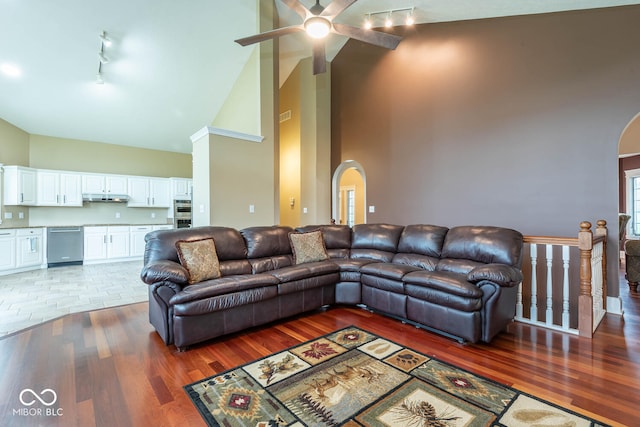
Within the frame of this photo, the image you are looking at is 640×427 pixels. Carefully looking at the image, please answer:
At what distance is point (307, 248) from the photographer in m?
3.88

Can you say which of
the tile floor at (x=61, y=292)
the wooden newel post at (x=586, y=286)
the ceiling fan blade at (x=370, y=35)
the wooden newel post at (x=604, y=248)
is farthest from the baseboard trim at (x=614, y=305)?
the tile floor at (x=61, y=292)

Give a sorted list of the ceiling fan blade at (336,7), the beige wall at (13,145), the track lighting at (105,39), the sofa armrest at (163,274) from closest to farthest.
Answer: the sofa armrest at (163,274), the ceiling fan blade at (336,7), the track lighting at (105,39), the beige wall at (13,145)

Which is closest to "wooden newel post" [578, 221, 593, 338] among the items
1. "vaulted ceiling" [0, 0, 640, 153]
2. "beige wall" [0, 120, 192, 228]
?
"vaulted ceiling" [0, 0, 640, 153]

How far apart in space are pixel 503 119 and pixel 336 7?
295cm

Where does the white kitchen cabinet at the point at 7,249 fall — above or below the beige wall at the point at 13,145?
below

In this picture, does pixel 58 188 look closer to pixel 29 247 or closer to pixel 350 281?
pixel 29 247

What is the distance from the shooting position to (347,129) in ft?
20.3

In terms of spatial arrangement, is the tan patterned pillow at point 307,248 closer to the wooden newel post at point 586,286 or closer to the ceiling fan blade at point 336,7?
the ceiling fan blade at point 336,7

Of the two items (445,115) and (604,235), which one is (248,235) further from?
(604,235)

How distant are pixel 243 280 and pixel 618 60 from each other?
16.3 feet

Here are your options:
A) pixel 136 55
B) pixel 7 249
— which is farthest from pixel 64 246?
pixel 136 55

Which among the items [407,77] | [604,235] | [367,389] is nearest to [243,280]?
[367,389]

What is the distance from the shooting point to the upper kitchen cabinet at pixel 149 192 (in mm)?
7324

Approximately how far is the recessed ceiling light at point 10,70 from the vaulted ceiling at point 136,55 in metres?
0.03
